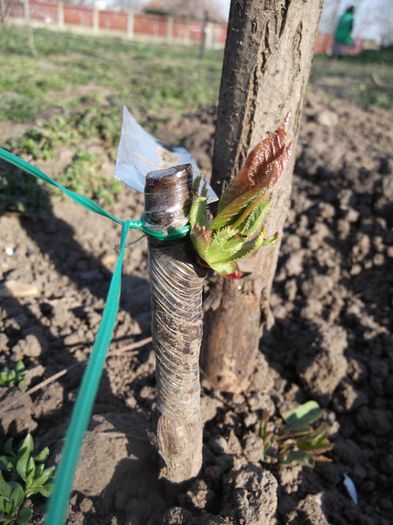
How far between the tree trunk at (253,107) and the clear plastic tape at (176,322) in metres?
0.59

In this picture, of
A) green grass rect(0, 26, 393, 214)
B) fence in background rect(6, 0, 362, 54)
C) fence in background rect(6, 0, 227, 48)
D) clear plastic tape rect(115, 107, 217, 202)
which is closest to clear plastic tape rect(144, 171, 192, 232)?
clear plastic tape rect(115, 107, 217, 202)

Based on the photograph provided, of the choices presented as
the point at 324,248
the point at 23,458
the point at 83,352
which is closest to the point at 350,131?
the point at 324,248

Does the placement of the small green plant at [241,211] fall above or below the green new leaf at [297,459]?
above

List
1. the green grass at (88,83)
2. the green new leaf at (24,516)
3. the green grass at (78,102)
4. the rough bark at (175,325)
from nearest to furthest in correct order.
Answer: the rough bark at (175,325)
the green new leaf at (24,516)
the green grass at (78,102)
the green grass at (88,83)

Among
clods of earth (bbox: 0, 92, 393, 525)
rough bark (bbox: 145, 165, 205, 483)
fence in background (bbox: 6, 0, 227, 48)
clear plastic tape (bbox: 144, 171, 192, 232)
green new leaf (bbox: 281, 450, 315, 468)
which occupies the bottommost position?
green new leaf (bbox: 281, 450, 315, 468)

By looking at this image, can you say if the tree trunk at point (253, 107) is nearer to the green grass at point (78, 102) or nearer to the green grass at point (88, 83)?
the green grass at point (78, 102)

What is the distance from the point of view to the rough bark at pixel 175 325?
1214 mm

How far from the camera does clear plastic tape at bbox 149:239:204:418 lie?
1.30m

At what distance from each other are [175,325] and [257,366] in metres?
1.13

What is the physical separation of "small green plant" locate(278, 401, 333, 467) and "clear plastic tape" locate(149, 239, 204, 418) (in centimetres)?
71

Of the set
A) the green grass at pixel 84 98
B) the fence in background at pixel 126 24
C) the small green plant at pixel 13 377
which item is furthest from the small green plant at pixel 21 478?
the fence in background at pixel 126 24

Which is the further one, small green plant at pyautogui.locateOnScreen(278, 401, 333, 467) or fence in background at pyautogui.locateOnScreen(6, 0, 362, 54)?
fence in background at pyautogui.locateOnScreen(6, 0, 362, 54)

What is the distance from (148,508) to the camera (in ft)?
5.28

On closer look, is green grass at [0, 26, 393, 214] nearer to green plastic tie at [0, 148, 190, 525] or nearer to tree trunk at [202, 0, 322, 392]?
tree trunk at [202, 0, 322, 392]
